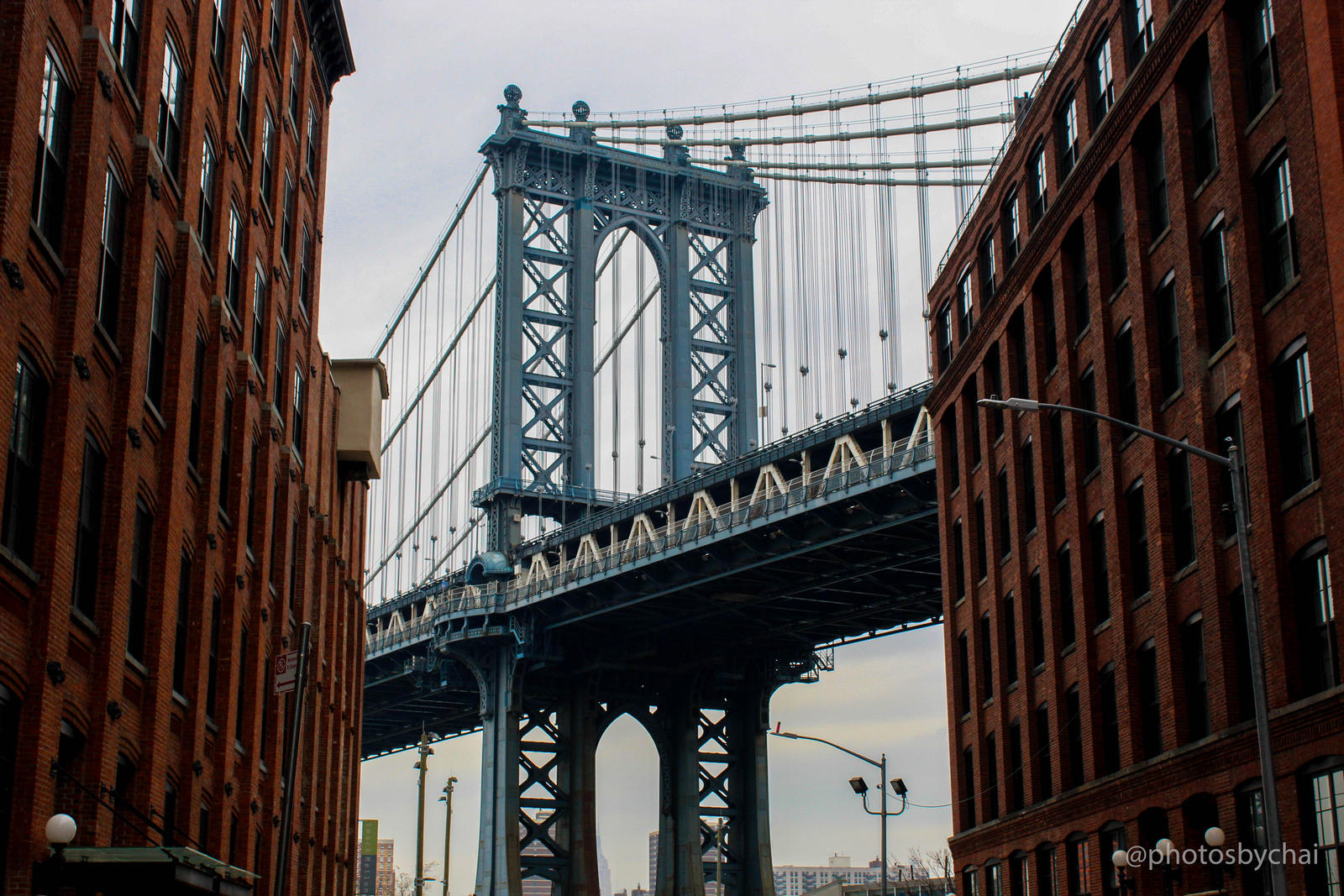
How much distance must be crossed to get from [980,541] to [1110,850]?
12.9m

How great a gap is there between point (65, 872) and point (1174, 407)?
20.5m

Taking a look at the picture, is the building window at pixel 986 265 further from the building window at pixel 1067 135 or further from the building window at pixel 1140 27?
the building window at pixel 1140 27

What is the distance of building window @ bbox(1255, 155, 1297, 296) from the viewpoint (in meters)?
27.4

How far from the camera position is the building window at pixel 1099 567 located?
3594 cm

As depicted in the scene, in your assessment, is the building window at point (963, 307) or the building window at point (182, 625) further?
the building window at point (963, 307)

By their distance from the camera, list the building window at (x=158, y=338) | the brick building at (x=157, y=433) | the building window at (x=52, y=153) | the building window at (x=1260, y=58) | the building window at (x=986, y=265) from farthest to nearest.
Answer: the building window at (x=986, y=265) < the building window at (x=1260, y=58) < the building window at (x=158, y=338) < the building window at (x=52, y=153) < the brick building at (x=157, y=433)

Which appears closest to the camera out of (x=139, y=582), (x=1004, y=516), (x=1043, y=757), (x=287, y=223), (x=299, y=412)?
(x=139, y=582)

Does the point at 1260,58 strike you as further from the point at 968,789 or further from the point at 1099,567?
the point at 968,789

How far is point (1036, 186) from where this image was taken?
Answer: 42.0m

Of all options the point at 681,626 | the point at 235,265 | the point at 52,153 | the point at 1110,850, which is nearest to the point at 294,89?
the point at 235,265

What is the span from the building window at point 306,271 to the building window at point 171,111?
540 inches

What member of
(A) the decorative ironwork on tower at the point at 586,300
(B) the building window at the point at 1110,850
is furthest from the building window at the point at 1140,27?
(A) the decorative ironwork on tower at the point at 586,300

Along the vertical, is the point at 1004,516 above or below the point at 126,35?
below

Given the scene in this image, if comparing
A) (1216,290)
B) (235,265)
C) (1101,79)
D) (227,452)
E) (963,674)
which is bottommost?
(963,674)
